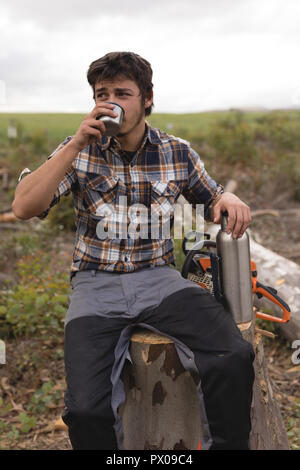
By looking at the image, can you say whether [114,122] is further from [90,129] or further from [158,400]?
[158,400]

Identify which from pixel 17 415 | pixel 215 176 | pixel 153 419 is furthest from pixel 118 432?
pixel 215 176

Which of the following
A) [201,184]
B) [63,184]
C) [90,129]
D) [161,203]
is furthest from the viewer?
[201,184]

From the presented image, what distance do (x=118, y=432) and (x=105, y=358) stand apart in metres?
0.32

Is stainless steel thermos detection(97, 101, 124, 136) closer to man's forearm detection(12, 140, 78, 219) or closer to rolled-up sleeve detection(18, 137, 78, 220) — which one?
man's forearm detection(12, 140, 78, 219)

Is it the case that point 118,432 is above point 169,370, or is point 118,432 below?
below

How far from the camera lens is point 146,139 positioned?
2.88m

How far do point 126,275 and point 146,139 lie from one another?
79 centimetres

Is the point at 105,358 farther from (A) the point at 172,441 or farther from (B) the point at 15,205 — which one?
(B) the point at 15,205

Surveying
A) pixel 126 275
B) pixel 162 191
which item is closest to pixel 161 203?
pixel 162 191

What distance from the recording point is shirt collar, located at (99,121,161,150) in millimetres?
2807

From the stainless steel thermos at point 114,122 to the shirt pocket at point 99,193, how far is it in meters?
0.33

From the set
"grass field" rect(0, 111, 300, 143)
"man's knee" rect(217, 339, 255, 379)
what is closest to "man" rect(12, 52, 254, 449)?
"man's knee" rect(217, 339, 255, 379)

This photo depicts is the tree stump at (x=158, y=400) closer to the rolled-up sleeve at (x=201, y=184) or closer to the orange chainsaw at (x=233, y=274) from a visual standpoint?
the orange chainsaw at (x=233, y=274)
